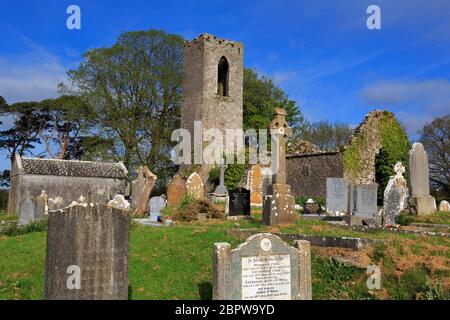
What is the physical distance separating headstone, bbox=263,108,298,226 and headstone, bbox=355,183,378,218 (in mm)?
3182

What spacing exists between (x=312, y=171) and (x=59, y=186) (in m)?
18.6

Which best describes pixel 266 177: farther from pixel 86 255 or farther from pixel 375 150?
pixel 86 255

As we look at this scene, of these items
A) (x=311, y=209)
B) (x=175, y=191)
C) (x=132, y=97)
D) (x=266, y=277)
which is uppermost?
(x=132, y=97)

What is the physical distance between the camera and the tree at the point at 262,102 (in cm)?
4188

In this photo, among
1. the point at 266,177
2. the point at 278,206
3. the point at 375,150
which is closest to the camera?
the point at 278,206

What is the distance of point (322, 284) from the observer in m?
7.71

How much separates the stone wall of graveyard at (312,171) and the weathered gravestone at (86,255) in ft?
75.7

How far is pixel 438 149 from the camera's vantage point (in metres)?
39.2

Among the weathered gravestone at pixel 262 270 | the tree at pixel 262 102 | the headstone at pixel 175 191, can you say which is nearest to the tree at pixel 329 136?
the tree at pixel 262 102

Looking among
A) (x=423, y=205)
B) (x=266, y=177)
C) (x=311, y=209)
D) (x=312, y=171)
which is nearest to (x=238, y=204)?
(x=311, y=209)

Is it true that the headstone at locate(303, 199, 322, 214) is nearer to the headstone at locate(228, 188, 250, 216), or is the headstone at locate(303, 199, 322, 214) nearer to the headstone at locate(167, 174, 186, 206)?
the headstone at locate(228, 188, 250, 216)

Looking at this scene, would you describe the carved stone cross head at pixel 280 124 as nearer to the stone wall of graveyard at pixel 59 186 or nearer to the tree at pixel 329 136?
the stone wall of graveyard at pixel 59 186
